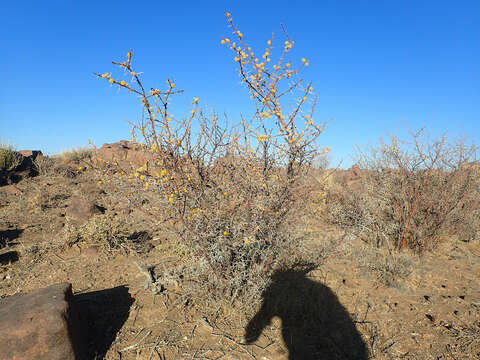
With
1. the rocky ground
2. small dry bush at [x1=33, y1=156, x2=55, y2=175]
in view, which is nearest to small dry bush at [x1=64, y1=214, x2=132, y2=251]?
the rocky ground

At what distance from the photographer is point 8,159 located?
11.2 metres

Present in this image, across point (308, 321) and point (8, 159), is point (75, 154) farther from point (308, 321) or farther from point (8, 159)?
point (308, 321)

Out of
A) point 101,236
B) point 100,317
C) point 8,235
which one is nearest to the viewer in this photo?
point 100,317

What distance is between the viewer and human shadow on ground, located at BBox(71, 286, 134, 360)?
9.20 feet

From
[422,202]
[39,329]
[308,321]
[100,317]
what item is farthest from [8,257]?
[422,202]

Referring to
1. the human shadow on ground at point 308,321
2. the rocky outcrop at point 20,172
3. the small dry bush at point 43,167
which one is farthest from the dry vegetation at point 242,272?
the small dry bush at point 43,167

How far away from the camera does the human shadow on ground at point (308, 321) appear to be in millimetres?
2971

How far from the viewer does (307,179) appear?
11.8 ft

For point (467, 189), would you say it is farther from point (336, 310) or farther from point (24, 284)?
point (24, 284)

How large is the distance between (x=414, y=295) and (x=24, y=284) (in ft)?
18.7

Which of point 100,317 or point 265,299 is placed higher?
point 265,299

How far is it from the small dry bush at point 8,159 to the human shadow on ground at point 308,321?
12.0 m

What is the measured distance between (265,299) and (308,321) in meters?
0.56

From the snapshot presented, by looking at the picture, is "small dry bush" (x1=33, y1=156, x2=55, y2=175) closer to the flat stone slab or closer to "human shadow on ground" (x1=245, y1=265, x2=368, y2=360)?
the flat stone slab
